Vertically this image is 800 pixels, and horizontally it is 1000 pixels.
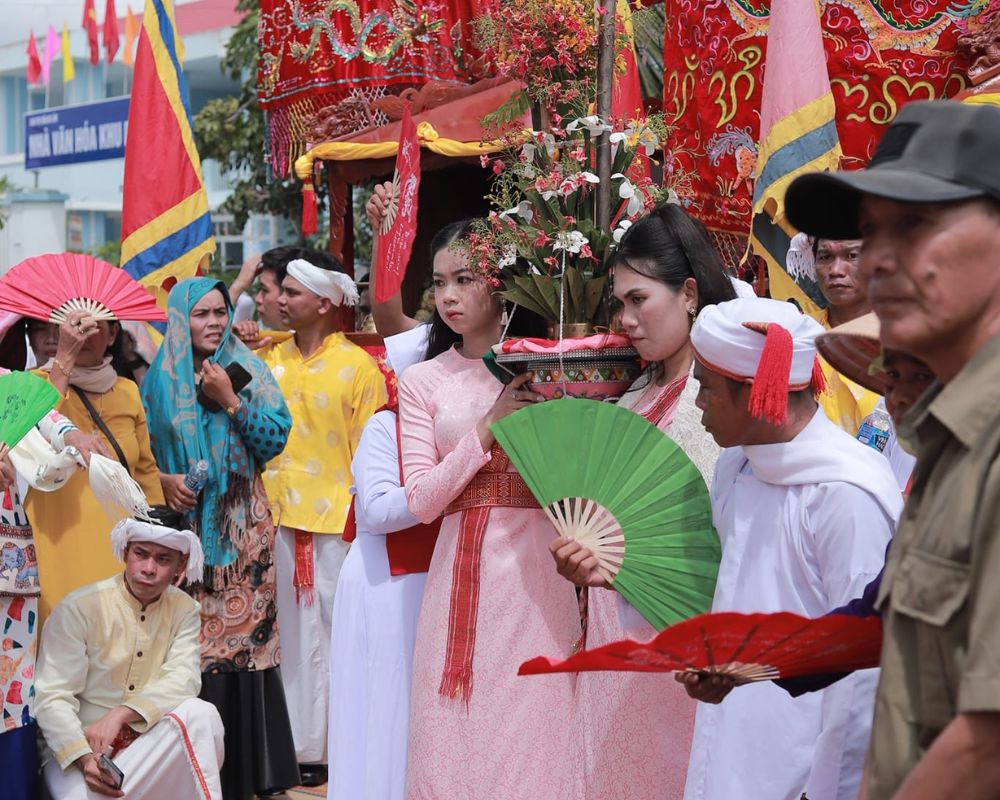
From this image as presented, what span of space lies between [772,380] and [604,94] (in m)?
1.25

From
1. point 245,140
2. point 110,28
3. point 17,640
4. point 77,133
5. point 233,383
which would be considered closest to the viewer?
point 17,640

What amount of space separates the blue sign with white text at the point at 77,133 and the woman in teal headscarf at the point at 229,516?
1749 centimetres

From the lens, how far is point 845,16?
5051mm

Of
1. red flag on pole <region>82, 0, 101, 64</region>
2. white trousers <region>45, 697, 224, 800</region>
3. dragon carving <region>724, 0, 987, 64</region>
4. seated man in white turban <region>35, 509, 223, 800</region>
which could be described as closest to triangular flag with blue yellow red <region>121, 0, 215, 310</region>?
seated man in white turban <region>35, 509, 223, 800</region>

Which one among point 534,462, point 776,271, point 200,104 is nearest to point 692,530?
point 534,462

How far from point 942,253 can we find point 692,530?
1375 millimetres

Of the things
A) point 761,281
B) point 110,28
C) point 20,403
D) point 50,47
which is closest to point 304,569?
point 20,403

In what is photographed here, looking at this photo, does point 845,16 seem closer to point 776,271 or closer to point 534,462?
point 776,271

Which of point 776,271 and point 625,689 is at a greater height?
point 776,271

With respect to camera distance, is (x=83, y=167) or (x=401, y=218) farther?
(x=83, y=167)

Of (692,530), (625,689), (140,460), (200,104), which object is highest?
(692,530)

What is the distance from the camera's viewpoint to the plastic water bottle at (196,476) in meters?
5.28

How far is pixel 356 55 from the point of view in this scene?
8281 mm

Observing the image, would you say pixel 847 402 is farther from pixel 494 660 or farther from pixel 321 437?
pixel 321 437
